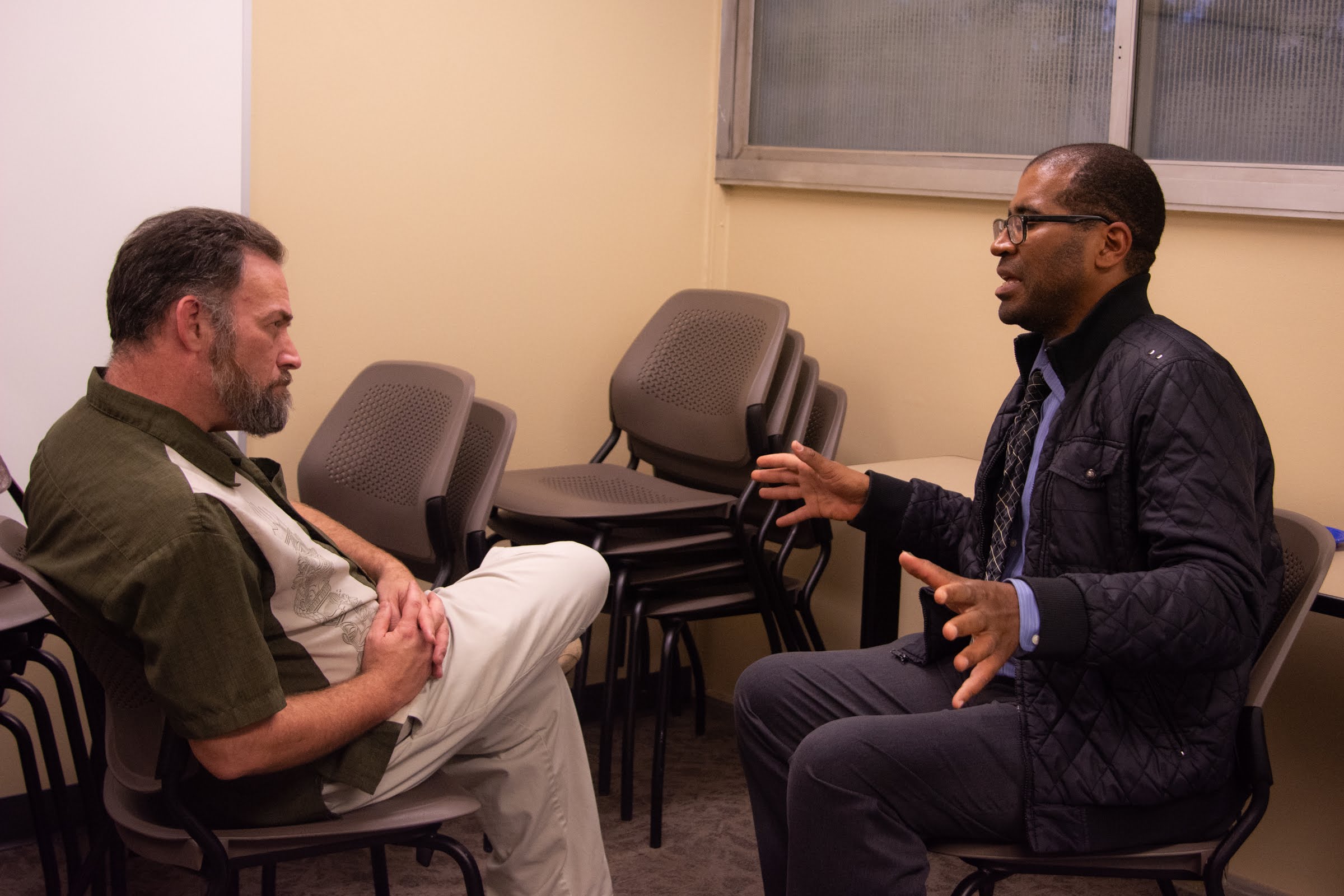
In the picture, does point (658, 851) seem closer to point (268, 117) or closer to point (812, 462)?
point (812, 462)

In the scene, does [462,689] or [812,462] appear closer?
[462,689]

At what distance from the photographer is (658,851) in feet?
9.04

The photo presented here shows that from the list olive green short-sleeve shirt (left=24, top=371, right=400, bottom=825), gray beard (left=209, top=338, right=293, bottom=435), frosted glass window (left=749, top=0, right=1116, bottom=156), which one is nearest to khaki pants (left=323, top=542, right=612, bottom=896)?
olive green short-sleeve shirt (left=24, top=371, right=400, bottom=825)

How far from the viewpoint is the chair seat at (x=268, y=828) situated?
1604 millimetres

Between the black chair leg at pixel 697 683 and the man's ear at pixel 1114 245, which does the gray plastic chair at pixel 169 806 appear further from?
the black chair leg at pixel 697 683

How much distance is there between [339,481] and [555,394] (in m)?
0.85

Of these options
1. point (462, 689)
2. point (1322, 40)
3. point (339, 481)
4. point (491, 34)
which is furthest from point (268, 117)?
point (1322, 40)

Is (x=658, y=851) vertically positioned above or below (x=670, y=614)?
below

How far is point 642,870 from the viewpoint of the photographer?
2668mm

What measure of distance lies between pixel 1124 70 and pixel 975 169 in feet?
1.34

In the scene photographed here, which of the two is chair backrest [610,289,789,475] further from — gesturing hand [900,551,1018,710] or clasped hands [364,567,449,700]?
gesturing hand [900,551,1018,710]

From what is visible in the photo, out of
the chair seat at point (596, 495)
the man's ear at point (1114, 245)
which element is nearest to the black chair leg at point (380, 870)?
the chair seat at point (596, 495)

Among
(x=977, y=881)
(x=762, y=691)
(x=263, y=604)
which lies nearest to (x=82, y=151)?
(x=263, y=604)

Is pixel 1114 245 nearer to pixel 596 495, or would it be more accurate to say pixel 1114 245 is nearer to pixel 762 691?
pixel 762 691
